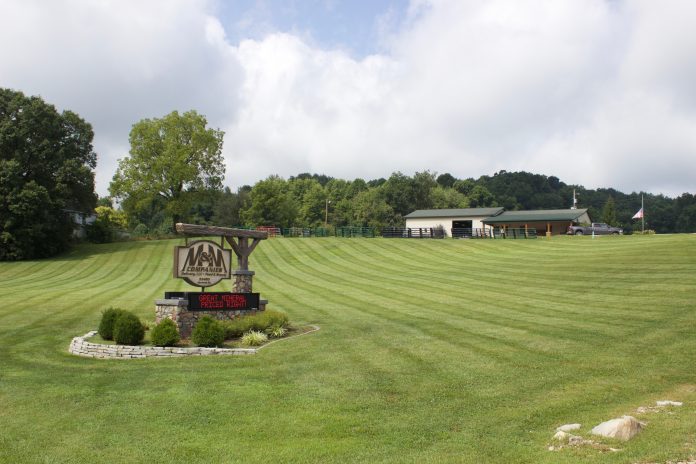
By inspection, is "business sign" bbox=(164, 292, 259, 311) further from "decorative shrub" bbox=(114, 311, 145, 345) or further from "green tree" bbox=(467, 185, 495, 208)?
"green tree" bbox=(467, 185, 495, 208)

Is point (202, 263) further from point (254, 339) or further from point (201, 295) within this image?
point (254, 339)

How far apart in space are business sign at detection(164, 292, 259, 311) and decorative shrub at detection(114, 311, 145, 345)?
5.65 ft

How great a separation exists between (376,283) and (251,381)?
22.2 meters

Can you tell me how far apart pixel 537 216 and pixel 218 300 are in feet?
184

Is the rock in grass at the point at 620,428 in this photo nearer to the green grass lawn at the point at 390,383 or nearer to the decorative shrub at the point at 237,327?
A: the green grass lawn at the point at 390,383

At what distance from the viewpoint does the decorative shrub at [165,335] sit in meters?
16.2

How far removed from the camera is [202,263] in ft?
63.4

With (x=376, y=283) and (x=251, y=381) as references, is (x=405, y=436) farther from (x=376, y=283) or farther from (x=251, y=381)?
(x=376, y=283)

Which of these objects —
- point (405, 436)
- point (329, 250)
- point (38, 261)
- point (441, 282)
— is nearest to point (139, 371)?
point (405, 436)

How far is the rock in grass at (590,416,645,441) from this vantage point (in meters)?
8.10

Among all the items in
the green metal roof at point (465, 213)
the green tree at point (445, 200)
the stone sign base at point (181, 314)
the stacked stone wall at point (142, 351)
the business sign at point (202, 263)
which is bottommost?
the stacked stone wall at point (142, 351)

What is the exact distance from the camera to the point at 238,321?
18.0 meters

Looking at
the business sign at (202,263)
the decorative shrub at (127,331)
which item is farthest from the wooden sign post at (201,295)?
the decorative shrub at (127,331)

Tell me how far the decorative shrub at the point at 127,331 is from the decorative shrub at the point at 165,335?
80 centimetres
